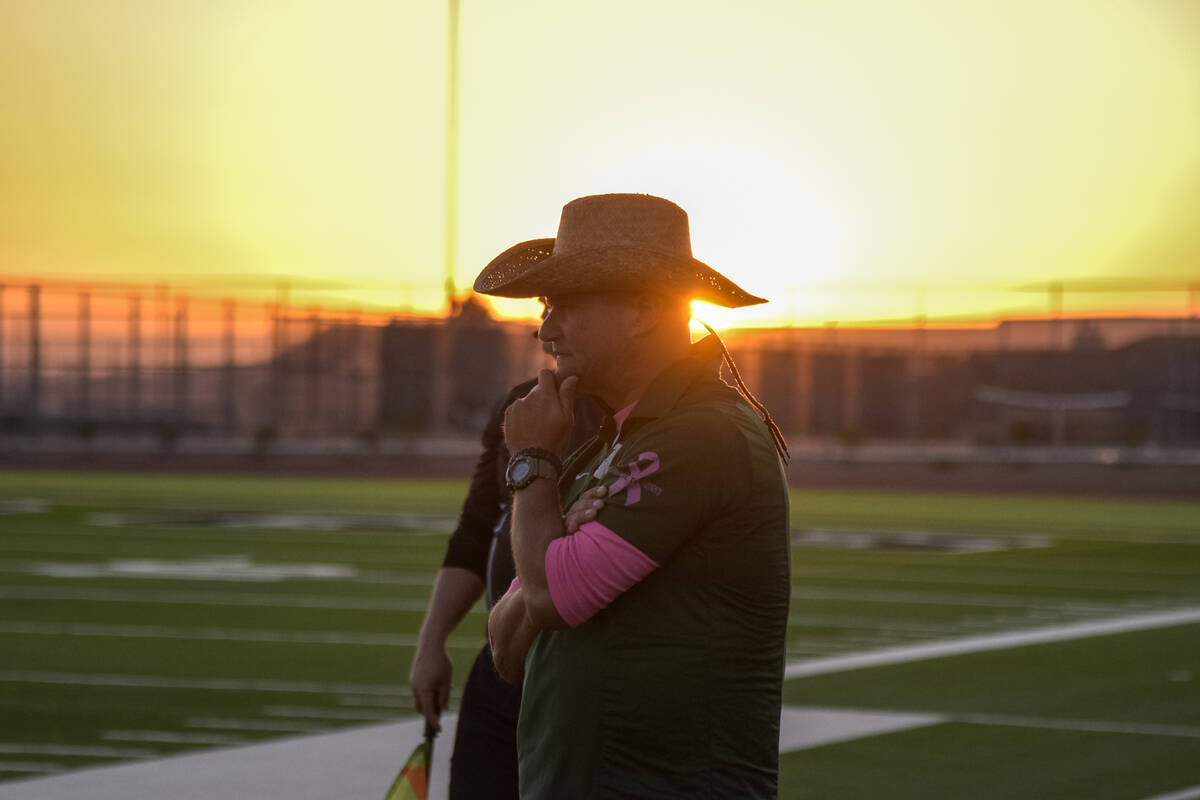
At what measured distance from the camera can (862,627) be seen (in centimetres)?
1406

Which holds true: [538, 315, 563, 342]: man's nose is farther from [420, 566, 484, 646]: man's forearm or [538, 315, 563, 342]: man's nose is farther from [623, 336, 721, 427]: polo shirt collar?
[420, 566, 484, 646]: man's forearm

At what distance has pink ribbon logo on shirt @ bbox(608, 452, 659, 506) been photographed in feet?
11.1

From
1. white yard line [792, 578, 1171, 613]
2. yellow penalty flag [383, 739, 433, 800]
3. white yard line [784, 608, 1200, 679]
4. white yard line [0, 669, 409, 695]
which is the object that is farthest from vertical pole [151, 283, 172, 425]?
yellow penalty flag [383, 739, 433, 800]

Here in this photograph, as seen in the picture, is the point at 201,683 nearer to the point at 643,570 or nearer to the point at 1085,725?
the point at 1085,725

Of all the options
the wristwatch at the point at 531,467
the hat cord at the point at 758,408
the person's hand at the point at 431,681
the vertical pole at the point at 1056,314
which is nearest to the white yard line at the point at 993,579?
the person's hand at the point at 431,681

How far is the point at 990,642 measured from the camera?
1314 cm

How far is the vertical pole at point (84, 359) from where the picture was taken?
4359 centimetres

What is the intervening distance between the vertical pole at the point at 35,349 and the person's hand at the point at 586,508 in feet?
134

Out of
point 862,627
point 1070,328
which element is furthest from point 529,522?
point 1070,328

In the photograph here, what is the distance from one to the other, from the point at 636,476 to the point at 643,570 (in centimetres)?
16

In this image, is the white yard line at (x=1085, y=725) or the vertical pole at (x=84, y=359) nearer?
the white yard line at (x=1085, y=725)

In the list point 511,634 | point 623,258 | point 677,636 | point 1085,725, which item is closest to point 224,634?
point 1085,725

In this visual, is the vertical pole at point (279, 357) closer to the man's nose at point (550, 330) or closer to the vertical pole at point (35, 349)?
the vertical pole at point (35, 349)

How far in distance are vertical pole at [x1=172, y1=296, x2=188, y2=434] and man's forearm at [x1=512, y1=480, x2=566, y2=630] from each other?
132ft
